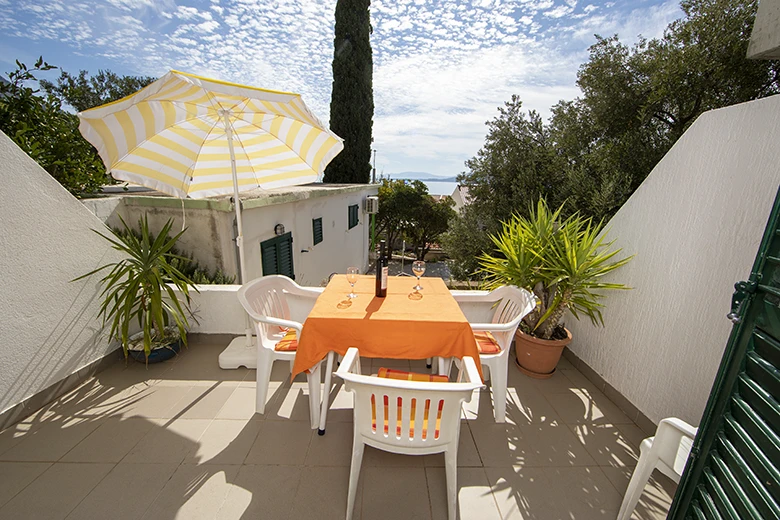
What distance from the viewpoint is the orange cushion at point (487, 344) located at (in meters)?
2.46

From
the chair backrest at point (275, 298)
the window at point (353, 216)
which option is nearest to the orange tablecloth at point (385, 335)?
the chair backrest at point (275, 298)

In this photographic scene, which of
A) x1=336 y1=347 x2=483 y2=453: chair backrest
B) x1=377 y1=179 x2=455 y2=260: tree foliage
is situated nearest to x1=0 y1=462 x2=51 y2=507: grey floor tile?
x1=336 y1=347 x2=483 y2=453: chair backrest

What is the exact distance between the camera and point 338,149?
11.0 ft

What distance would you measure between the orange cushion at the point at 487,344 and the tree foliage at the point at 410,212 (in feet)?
50.9

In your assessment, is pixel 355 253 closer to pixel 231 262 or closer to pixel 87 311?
pixel 231 262

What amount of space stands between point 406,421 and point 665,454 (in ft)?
4.35

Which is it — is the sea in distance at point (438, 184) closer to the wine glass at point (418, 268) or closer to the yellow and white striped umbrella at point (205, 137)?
the yellow and white striped umbrella at point (205, 137)

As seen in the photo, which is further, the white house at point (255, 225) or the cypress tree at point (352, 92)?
the cypress tree at point (352, 92)

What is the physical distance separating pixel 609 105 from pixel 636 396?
421cm

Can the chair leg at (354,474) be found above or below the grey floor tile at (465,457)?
above

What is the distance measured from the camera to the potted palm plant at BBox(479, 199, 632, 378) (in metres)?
2.74

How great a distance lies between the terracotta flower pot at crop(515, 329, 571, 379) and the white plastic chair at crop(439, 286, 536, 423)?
37 centimetres

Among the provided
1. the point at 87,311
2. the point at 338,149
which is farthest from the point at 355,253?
the point at 87,311

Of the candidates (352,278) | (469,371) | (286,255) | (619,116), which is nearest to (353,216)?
(286,255)
